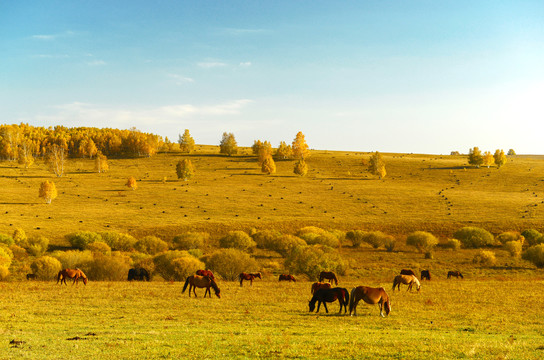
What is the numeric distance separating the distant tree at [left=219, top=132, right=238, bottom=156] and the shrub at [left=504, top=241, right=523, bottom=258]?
124845 millimetres

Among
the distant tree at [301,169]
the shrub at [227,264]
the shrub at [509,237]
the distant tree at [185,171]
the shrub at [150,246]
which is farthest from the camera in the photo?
the distant tree at [301,169]

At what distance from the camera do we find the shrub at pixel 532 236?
66.7 m

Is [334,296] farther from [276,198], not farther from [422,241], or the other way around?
[276,198]

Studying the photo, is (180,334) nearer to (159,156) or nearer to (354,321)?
(354,321)

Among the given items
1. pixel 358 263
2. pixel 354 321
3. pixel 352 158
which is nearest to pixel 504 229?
pixel 358 263

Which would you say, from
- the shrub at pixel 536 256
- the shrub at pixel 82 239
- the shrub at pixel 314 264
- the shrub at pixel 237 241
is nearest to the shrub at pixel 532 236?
the shrub at pixel 536 256

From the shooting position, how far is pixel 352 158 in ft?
545

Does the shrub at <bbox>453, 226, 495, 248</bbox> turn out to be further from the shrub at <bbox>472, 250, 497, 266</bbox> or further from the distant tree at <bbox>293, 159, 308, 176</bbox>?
the distant tree at <bbox>293, 159, 308, 176</bbox>

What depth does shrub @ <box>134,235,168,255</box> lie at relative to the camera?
63562 mm

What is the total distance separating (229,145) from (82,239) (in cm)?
11300

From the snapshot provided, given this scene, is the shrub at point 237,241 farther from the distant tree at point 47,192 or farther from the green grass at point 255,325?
the distant tree at point 47,192

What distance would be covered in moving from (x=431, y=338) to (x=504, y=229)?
69.7 metres

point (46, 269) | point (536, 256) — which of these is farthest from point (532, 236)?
point (46, 269)

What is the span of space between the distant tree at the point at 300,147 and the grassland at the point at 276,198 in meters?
9.36
